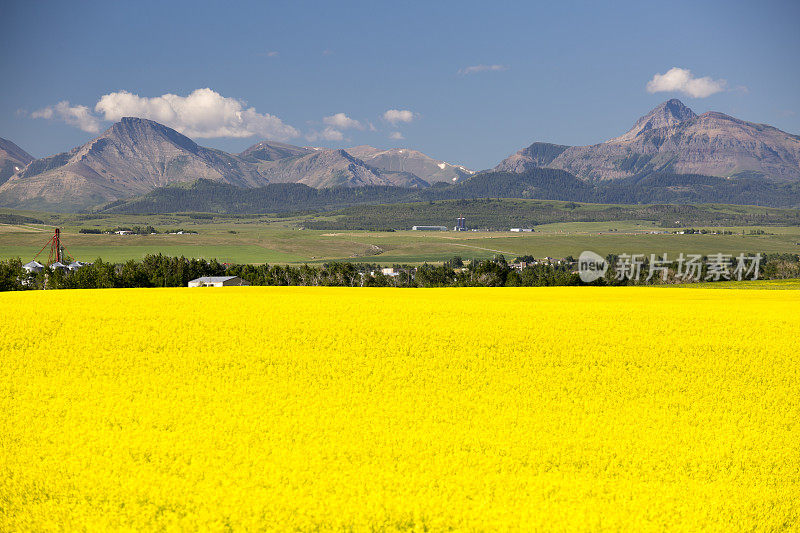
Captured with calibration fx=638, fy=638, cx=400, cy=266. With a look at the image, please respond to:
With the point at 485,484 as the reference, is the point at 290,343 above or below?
above

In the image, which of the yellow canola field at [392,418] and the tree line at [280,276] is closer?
the yellow canola field at [392,418]

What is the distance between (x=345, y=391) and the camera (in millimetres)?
24844

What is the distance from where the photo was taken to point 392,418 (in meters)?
22.3

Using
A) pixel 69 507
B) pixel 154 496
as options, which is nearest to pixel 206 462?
pixel 154 496

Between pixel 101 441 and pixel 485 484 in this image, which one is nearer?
pixel 485 484

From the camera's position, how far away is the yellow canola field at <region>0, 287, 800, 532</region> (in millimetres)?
17203

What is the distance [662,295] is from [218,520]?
4872 cm

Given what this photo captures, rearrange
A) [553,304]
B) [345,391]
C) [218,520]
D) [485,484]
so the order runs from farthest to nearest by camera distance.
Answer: [553,304] < [345,391] < [485,484] < [218,520]

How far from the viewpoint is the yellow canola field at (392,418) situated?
56.4 feet

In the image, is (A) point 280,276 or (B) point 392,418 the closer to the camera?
(B) point 392,418

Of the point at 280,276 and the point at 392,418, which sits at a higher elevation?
the point at 392,418

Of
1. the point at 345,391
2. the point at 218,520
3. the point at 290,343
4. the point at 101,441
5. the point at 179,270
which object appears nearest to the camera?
the point at 218,520

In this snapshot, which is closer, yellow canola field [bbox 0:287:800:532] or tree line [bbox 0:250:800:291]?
yellow canola field [bbox 0:287:800:532]

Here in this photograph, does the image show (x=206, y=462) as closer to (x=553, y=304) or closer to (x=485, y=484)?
(x=485, y=484)
